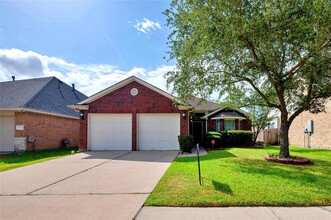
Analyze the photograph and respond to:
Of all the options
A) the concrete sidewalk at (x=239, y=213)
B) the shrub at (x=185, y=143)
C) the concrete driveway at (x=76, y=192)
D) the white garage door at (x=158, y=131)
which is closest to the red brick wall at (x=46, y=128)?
Result: the white garage door at (x=158, y=131)

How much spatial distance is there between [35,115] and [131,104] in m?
7.19

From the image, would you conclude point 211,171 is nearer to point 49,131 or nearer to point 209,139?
point 209,139

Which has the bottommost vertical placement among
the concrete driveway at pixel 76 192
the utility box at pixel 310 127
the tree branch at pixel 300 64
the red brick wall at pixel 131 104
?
the concrete driveway at pixel 76 192

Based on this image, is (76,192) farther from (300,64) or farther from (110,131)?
(110,131)

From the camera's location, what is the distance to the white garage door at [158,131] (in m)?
15.6

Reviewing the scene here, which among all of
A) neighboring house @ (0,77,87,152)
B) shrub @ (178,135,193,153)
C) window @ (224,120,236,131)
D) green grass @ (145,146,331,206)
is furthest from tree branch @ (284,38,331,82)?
neighboring house @ (0,77,87,152)

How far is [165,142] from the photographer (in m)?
15.7

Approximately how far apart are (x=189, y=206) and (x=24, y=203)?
369 centimetres

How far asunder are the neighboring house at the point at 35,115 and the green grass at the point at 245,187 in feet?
41.4

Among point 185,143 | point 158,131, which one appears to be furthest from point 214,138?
point 158,131

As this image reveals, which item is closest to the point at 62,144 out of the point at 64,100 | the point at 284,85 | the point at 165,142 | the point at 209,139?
the point at 64,100

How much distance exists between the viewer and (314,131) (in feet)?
57.1

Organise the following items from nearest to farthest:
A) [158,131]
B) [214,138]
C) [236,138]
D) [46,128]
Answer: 1. [158,131]
2. [214,138]
3. [46,128]
4. [236,138]

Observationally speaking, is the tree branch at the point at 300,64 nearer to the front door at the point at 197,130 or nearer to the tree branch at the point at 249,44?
the tree branch at the point at 249,44
